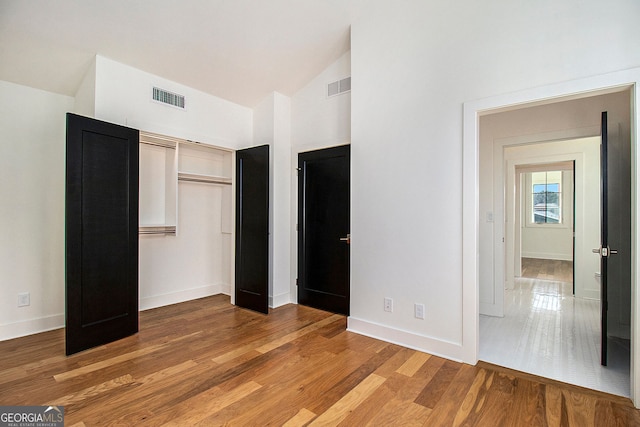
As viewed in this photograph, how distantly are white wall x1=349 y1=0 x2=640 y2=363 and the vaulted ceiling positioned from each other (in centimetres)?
58

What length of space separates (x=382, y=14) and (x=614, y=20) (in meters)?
1.89

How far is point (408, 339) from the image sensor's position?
9.64ft

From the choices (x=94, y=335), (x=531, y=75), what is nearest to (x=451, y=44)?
(x=531, y=75)

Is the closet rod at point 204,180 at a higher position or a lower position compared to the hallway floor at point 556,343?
higher

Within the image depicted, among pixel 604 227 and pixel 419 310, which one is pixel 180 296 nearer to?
pixel 419 310

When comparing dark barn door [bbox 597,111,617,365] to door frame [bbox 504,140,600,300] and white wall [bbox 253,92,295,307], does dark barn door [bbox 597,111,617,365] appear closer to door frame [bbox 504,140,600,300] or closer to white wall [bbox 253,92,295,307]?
door frame [bbox 504,140,600,300]

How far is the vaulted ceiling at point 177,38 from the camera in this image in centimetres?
259

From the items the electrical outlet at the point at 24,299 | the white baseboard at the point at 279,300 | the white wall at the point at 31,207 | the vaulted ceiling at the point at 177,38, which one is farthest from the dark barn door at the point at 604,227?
the electrical outlet at the point at 24,299

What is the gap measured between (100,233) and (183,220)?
1.48 m

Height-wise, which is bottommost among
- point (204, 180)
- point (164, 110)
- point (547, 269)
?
point (547, 269)

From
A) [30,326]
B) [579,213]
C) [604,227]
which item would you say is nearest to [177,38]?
[30,326]

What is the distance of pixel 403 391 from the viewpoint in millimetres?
2201

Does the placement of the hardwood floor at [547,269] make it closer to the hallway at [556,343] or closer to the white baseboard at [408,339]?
the hallway at [556,343]

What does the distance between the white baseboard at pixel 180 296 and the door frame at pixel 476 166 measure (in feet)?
11.7
